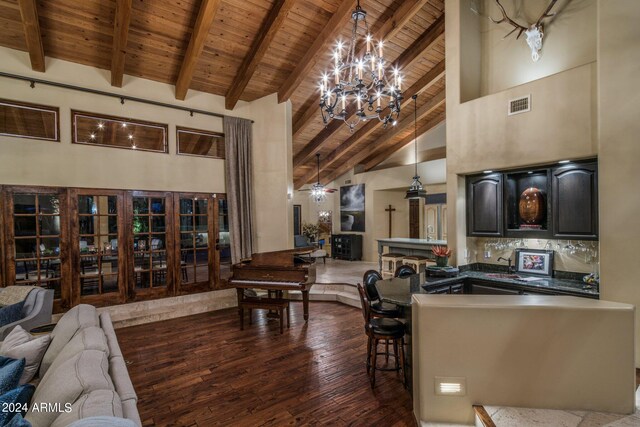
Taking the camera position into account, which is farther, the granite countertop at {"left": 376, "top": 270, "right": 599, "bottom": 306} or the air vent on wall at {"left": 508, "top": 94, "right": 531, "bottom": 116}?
the air vent on wall at {"left": 508, "top": 94, "right": 531, "bottom": 116}

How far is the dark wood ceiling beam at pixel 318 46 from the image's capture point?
15.1ft

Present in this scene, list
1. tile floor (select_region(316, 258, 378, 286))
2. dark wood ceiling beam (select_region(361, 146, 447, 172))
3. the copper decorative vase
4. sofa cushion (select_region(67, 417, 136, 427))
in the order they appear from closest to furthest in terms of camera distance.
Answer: sofa cushion (select_region(67, 417, 136, 427)), the copper decorative vase, tile floor (select_region(316, 258, 378, 286)), dark wood ceiling beam (select_region(361, 146, 447, 172))

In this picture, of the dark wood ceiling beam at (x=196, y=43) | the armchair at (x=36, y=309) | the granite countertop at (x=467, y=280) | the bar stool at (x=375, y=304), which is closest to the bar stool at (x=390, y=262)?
the granite countertop at (x=467, y=280)

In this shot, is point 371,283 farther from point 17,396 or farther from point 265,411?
point 17,396

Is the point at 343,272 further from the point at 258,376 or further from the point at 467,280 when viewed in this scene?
the point at 258,376

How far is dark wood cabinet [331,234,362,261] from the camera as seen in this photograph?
35.3ft

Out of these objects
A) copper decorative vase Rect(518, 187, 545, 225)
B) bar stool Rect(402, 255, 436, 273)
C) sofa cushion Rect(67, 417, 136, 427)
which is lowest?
bar stool Rect(402, 255, 436, 273)

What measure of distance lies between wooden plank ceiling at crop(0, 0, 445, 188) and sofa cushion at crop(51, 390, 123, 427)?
4.38 metres

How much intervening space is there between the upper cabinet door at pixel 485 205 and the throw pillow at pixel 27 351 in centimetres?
499

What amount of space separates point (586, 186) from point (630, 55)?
1358mm

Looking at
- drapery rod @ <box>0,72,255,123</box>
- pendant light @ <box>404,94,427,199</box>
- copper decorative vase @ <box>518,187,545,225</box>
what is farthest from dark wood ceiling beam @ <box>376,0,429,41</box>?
drapery rod @ <box>0,72,255,123</box>

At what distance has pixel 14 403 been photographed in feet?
4.78

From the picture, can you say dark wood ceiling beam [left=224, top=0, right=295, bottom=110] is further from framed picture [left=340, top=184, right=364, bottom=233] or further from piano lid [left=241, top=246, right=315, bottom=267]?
framed picture [left=340, top=184, right=364, bottom=233]

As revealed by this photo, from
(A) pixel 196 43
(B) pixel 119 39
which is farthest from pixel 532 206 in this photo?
(B) pixel 119 39
